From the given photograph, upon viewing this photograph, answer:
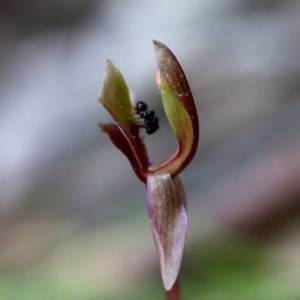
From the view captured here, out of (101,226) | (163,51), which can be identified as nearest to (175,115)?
(163,51)

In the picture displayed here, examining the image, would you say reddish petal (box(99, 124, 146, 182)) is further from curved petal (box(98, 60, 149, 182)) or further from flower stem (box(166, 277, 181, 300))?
flower stem (box(166, 277, 181, 300))

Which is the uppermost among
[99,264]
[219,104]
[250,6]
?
[250,6]

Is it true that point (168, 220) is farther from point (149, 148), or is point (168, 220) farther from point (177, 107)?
point (149, 148)

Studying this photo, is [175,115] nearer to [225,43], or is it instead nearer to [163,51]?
[163,51]

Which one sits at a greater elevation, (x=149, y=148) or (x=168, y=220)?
(x=149, y=148)

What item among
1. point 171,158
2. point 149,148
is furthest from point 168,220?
point 149,148

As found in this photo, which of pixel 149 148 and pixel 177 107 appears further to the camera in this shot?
pixel 149 148
